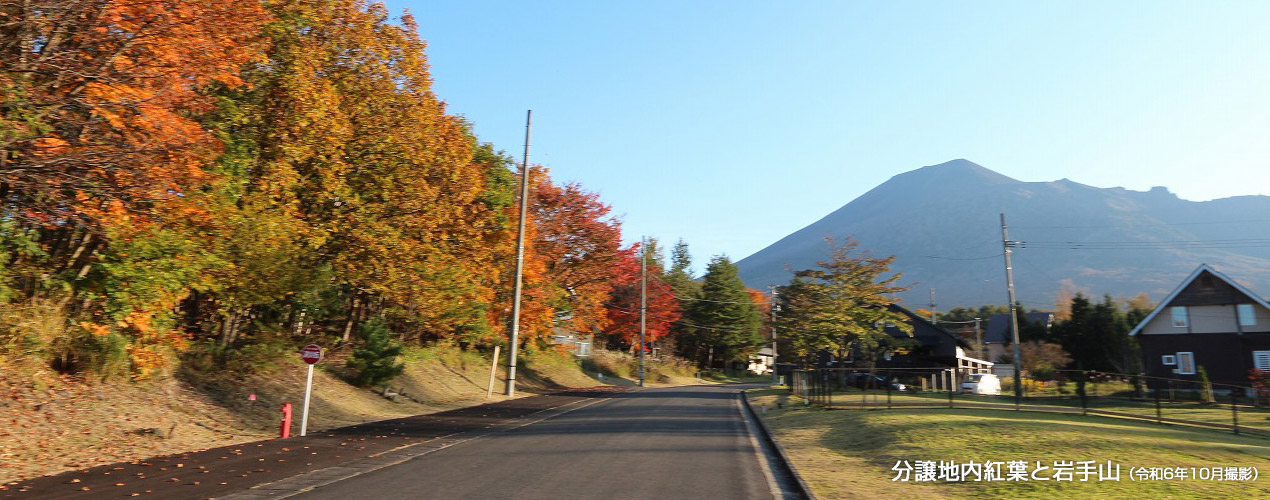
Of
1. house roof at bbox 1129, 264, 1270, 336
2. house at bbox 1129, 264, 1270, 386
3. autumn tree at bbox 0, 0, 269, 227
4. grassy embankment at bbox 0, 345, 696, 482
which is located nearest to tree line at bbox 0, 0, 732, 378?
autumn tree at bbox 0, 0, 269, 227

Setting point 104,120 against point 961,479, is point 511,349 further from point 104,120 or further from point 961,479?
point 961,479

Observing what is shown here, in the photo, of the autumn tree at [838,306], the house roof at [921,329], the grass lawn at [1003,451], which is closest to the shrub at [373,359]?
the grass lawn at [1003,451]

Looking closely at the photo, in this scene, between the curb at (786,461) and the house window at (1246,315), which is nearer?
the curb at (786,461)

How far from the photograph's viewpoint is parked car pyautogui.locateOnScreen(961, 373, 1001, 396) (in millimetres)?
36750

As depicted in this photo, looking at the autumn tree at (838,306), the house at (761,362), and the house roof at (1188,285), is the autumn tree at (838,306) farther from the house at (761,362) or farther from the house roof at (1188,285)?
the house at (761,362)

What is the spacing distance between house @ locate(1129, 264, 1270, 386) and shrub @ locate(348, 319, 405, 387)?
42.0 meters

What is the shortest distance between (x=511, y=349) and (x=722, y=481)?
19830 millimetres

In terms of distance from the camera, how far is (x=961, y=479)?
1031cm

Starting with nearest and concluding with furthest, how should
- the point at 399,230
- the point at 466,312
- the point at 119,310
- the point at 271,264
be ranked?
the point at 119,310, the point at 271,264, the point at 399,230, the point at 466,312

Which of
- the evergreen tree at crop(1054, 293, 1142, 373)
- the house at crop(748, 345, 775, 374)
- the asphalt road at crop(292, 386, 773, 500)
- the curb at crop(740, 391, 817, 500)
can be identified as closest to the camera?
the asphalt road at crop(292, 386, 773, 500)

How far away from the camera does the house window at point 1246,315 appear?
1512 inches

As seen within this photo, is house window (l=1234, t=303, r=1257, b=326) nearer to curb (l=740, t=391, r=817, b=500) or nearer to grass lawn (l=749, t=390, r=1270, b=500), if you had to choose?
grass lawn (l=749, t=390, r=1270, b=500)

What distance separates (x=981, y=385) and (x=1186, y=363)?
13.1m

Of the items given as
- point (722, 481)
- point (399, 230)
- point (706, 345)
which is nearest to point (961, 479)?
point (722, 481)
